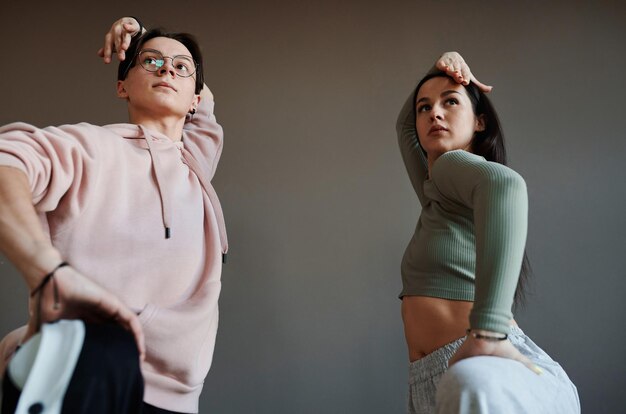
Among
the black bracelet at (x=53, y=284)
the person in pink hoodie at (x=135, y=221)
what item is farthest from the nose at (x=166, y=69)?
the black bracelet at (x=53, y=284)

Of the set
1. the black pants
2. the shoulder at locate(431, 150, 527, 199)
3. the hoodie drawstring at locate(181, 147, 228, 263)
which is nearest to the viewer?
the black pants

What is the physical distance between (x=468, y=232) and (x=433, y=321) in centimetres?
18

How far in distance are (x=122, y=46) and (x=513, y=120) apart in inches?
46.3

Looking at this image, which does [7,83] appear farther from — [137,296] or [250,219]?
[137,296]

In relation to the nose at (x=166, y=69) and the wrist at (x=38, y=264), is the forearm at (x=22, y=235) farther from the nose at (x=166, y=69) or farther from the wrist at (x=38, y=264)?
the nose at (x=166, y=69)

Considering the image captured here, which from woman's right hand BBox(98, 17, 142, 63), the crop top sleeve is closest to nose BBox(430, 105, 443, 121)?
the crop top sleeve

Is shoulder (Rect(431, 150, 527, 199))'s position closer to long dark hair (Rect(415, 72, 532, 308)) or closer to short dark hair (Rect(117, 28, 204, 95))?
long dark hair (Rect(415, 72, 532, 308))

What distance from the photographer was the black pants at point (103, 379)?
2.19 feet

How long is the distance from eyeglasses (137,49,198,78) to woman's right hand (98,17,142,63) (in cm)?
4

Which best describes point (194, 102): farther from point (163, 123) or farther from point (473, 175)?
point (473, 175)

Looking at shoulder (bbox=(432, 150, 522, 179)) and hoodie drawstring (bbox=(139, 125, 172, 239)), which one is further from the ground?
shoulder (bbox=(432, 150, 522, 179))

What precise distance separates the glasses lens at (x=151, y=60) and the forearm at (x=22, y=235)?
1.67 feet

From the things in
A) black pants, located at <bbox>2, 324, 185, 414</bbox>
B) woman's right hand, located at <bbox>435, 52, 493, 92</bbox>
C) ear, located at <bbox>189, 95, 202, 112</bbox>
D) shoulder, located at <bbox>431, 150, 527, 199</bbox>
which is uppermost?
woman's right hand, located at <bbox>435, 52, 493, 92</bbox>

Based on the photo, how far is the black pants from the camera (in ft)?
2.19
